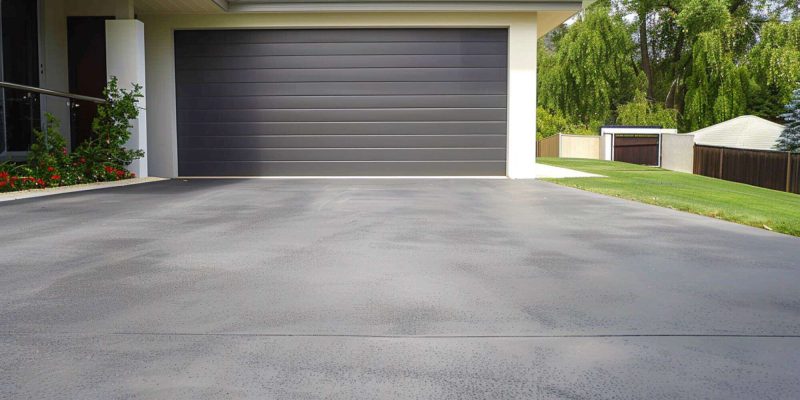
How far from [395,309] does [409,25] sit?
1105 centimetres

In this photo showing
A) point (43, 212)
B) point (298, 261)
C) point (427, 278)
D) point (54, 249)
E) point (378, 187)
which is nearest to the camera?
point (427, 278)

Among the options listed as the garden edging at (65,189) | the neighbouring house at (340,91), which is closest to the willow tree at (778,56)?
the neighbouring house at (340,91)

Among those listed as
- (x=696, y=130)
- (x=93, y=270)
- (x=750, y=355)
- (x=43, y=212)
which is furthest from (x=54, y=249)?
(x=696, y=130)

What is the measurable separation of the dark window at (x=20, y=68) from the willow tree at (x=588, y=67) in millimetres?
22174

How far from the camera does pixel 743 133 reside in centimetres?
2744

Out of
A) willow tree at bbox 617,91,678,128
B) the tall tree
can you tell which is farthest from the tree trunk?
the tall tree

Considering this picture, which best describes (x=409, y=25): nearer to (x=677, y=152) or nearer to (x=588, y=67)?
(x=677, y=152)

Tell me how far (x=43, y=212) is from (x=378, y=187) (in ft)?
17.2

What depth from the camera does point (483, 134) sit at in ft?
46.9

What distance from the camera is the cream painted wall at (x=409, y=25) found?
1397 centimetres

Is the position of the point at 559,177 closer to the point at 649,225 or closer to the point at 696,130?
the point at 649,225

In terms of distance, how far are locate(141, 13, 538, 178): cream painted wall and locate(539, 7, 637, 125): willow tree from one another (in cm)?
1675

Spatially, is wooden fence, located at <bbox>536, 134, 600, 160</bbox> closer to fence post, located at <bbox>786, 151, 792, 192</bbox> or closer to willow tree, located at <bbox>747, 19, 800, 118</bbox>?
willow tree, located at <bbox>747, 19, 800, 118</bbox>

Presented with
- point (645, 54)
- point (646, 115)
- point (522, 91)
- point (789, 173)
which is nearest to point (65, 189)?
point (522, 91)
